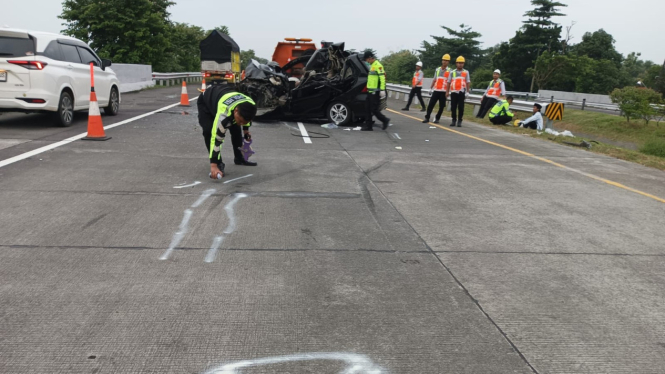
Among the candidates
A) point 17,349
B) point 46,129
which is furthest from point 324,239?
point 46,129

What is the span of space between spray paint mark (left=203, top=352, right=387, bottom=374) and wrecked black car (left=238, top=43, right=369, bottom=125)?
34.2ft

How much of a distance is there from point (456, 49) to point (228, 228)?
74.6 meters

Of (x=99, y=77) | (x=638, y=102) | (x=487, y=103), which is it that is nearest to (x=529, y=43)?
(x=638, y=102)

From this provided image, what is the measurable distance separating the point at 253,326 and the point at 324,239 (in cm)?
166

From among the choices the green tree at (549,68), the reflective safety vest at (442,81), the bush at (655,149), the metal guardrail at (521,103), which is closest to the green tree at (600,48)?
the green tree at (549,68)

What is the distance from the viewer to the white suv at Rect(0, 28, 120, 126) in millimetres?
9422

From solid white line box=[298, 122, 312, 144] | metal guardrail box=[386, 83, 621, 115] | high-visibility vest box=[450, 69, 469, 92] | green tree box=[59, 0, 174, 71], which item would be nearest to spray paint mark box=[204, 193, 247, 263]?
solid white line box=[298, 122, 312, 144]

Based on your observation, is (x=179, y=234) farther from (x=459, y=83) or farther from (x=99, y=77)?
(x=459, y=83)

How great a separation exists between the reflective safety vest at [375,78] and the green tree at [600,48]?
6466 cm

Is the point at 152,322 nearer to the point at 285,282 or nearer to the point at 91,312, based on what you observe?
the point at 91,312

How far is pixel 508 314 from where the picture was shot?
3371mm

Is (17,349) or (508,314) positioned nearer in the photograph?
(17,349)

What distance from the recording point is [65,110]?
10.4 metres

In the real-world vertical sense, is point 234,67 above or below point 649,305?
above
